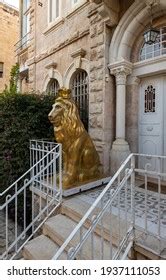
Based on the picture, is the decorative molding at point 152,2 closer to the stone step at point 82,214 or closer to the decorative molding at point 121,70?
the decorative molding at point 121,70

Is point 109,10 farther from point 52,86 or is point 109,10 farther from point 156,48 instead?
point 52,86

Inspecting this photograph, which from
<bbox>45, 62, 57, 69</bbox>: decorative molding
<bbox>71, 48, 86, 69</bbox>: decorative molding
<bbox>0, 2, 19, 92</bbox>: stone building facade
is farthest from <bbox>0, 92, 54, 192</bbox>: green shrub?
<bbox>0, 2, 19, 92</bbox>: stone building facade

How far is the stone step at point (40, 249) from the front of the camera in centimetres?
295

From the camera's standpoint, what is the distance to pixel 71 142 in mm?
4285

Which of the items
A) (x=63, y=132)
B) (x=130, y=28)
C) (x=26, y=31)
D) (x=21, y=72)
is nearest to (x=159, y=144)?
(x=63, y=132)

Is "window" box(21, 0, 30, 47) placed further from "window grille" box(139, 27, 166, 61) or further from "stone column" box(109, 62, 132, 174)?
"window grille" box(139, 27, 166, 61)

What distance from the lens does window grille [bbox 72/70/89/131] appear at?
6.42m

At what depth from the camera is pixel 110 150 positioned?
545 centimetres

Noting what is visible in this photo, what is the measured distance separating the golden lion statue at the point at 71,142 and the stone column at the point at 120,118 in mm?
873

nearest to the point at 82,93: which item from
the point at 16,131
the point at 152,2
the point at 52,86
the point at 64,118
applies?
the point at 52,86

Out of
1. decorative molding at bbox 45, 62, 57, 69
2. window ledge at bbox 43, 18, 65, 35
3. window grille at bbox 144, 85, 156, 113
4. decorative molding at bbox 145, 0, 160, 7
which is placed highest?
window ledge at bbox 43, 18, 65, 35

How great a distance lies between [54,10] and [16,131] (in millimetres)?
5395

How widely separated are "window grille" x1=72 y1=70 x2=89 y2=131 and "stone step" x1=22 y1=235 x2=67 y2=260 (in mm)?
3705

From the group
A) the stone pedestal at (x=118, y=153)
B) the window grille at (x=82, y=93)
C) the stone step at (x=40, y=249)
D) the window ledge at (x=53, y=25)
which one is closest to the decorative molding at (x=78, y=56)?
the window grille at (x=82, y=93)
